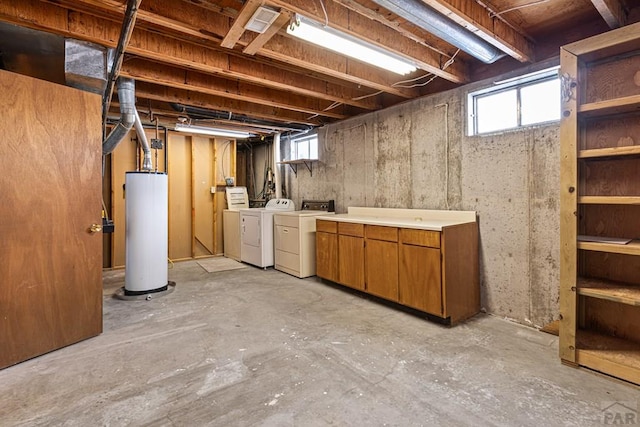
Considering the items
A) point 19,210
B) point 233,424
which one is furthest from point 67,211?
point 233,424

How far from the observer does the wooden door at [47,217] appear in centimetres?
217

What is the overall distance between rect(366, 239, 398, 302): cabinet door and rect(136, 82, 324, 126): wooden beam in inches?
94.9

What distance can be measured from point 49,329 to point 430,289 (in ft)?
9.90

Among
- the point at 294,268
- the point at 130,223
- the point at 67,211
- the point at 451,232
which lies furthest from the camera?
the point at 294,268

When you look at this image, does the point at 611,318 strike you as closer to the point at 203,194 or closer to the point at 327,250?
the point at 327,250

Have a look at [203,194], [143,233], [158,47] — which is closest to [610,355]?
[158,47]

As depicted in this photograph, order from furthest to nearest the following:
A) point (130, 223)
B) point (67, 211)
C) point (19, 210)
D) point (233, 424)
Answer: point (130, 223) < point (67, 211) < point (19, 210) < point (233, 424)

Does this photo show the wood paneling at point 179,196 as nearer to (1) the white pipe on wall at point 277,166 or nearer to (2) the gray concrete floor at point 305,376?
(1) the white pipe on wall at point 277,166

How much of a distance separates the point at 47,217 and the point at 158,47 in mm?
1546

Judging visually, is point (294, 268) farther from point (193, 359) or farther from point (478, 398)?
point (478, 398)

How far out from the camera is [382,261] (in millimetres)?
3242

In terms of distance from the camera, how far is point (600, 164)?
7.49 feet

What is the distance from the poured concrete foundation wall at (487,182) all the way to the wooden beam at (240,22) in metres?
2.14

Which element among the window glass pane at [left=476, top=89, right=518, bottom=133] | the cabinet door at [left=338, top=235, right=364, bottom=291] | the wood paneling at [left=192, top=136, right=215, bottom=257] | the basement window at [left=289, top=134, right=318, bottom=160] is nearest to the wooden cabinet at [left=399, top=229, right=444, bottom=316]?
the cabinet door at [left=338, top=235, right=364, bottom=291]
